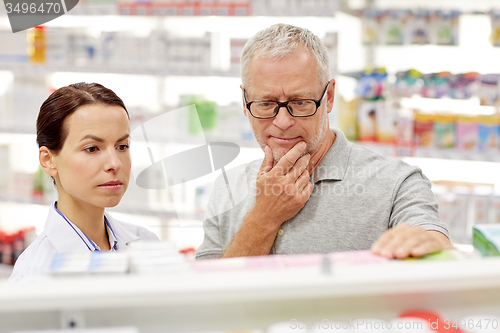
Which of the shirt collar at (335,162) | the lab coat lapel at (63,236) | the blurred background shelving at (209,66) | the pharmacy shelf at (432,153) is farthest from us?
the blurred background shelving at (209,66)

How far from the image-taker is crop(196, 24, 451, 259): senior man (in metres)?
1.34

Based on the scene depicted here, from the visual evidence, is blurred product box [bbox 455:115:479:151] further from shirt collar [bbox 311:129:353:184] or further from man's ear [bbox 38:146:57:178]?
man's ear [bbox 38:146:57:178]

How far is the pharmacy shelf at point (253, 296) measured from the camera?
58 centimetres

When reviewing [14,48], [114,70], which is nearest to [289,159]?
[114,70]

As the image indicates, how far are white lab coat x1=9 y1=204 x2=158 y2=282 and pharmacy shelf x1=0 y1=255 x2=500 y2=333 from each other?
552mm

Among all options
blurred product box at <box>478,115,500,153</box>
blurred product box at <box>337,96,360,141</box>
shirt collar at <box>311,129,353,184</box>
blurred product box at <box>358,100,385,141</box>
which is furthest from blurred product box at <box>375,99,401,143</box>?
shirt collar at <box>311,129,353,184</box>

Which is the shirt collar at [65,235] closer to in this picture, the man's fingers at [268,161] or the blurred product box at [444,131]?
the man's fingers at [268,161]

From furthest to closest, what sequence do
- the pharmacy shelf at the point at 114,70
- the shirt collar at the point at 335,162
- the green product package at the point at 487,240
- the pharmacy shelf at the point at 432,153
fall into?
the pharmacy shelf at the point at 114,70 → the pharmacy shelf at the point at 432,153 → the shirt collar at the point at 335,162 → the green product package at the point at 487,240

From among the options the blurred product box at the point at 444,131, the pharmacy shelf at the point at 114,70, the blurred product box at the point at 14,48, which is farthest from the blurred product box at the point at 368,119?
the blurred product box at the point at 14,48

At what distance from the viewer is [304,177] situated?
1.39 metres

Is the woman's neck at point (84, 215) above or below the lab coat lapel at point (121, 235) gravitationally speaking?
above

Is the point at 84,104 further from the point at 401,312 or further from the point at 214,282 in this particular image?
the point at 401,312

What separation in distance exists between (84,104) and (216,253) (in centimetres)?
62

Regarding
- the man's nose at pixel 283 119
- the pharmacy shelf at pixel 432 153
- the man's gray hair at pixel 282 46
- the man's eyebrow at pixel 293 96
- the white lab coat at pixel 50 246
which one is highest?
the man's gray hair at pixel 282 46
